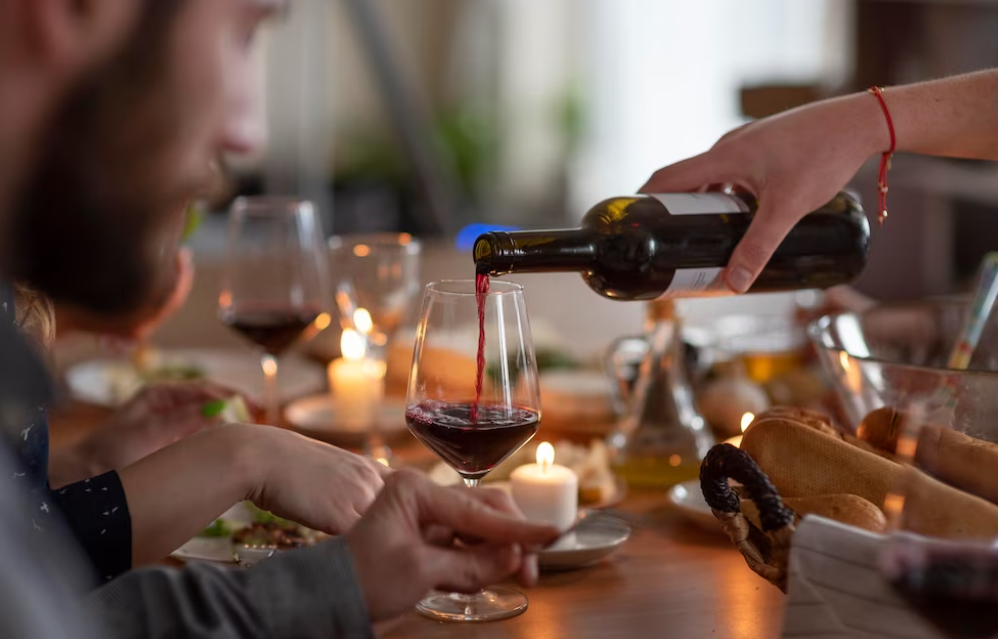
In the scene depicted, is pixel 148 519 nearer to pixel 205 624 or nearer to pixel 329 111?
pixel 205 624

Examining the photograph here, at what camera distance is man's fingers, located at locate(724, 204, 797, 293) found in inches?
44.9

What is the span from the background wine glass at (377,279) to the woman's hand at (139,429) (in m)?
0.24

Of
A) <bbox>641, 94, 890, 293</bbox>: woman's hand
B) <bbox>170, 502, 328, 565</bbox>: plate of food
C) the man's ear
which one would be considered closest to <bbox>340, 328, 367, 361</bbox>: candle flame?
<bbox>170, 502, 328, 565</bbox>: plate of food

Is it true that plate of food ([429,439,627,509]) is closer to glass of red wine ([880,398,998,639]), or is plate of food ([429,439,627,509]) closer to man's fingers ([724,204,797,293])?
man's fingers ([724,204,797,293])

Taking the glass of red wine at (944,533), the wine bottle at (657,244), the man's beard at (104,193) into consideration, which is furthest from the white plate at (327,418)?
the glass of red wine at (944,533)

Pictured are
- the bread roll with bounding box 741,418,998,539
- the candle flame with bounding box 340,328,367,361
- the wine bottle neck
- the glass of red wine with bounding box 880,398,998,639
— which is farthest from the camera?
the candle flame with bounding box 340,328,367,361

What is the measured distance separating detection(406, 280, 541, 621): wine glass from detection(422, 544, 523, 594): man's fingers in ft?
0.62

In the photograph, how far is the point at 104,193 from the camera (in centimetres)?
75

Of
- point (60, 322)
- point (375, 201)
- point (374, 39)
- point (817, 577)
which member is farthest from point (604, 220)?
point (375, 201)

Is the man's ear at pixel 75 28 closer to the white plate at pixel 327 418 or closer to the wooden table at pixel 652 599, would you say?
the wooden table at pixel 652 599

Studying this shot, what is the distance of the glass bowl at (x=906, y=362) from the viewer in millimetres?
986

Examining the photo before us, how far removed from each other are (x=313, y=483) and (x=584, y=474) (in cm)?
45

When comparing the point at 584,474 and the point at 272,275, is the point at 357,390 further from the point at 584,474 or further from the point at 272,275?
the point at 584,474

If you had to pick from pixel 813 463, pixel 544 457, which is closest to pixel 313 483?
pixel 544 457
